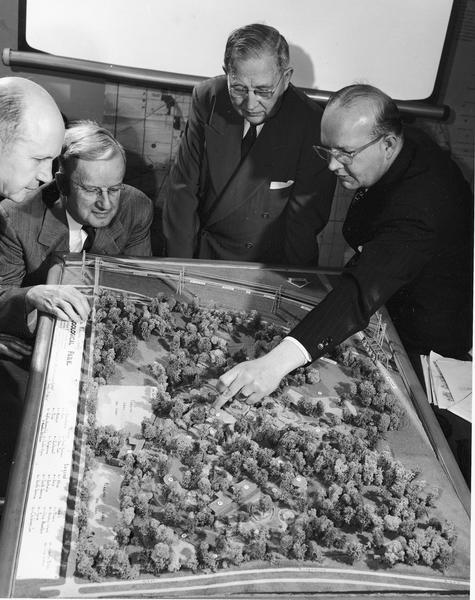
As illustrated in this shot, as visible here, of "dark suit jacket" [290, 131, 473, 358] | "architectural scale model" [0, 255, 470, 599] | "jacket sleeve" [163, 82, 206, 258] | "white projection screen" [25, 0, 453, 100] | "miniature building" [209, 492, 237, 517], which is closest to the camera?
"architectural scale model" [0, 255, 470, 599]

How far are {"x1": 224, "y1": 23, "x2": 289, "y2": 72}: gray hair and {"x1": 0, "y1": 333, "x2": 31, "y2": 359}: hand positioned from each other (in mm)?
1201

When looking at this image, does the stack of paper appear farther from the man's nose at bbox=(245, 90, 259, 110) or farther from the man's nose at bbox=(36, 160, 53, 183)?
the man's nose at bbox=(36, 160, 53, 183)

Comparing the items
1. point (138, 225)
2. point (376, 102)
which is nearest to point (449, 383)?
point (376, 102)

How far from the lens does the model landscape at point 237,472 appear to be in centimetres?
166

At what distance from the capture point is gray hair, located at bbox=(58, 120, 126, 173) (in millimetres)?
2562

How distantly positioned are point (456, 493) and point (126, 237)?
153 centimetres

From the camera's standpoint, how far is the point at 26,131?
227 cm

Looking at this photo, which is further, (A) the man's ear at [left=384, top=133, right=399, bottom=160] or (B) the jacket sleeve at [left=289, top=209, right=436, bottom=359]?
(A) the man's ear at [left=384, top=133, right=399, bottom=160]

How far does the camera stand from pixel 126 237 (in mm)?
2842

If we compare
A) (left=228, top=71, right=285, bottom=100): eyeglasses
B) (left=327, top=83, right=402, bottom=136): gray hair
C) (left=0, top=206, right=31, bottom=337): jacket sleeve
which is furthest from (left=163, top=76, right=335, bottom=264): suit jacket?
(left=0, top=206, right=31, bottom=337): jacket sleeve

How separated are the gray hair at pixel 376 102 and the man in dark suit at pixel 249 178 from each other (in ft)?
1.38

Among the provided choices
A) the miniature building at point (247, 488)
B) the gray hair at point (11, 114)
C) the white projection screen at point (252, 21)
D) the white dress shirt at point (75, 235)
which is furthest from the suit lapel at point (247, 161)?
the miniature building at point (247, 488)

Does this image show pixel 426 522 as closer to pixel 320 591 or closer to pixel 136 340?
pixel 320 591

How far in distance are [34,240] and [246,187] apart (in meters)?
0.87
